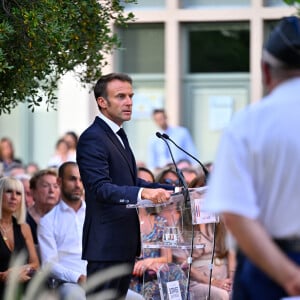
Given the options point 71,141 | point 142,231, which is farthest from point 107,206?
point 71,141

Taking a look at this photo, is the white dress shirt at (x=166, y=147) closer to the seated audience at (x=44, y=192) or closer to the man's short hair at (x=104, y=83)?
the seated audience at (x=44, y=192)

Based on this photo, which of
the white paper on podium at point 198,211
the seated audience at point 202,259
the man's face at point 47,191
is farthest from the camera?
the man's face at point 47,191

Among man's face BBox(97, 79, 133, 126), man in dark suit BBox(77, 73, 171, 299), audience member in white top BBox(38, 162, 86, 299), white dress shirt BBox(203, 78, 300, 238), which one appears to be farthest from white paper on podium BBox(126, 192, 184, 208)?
white dress shirt BBox(203, 78, 300, 238)

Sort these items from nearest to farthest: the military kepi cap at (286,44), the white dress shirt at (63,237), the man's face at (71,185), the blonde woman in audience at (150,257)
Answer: the military kepi cap at (286,44) → the blonde woman in audience at (150,257) → the white dress shirt at (63,237) → the man's face at (71,185)

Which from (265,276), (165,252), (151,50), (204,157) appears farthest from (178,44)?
(265,276)

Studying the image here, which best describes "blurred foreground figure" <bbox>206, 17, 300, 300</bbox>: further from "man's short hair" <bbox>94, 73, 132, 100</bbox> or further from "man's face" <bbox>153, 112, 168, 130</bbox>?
"man's face" <bbox>153, 112, 168, 130</bbox>

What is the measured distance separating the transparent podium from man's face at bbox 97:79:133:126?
631 millimetres

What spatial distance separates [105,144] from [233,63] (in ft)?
36.2

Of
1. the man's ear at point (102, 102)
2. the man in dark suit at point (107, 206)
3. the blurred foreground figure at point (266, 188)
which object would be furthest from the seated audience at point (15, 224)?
the blurred foreground figure at point (266, 188)

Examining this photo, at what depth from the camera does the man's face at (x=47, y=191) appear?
10320 millimetres

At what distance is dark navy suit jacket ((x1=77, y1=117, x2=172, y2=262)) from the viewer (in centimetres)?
719

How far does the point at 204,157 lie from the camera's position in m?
18.2

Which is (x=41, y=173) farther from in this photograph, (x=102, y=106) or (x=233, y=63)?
(x=233, y=63)

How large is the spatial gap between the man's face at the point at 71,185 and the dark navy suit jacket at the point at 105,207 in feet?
6.76
